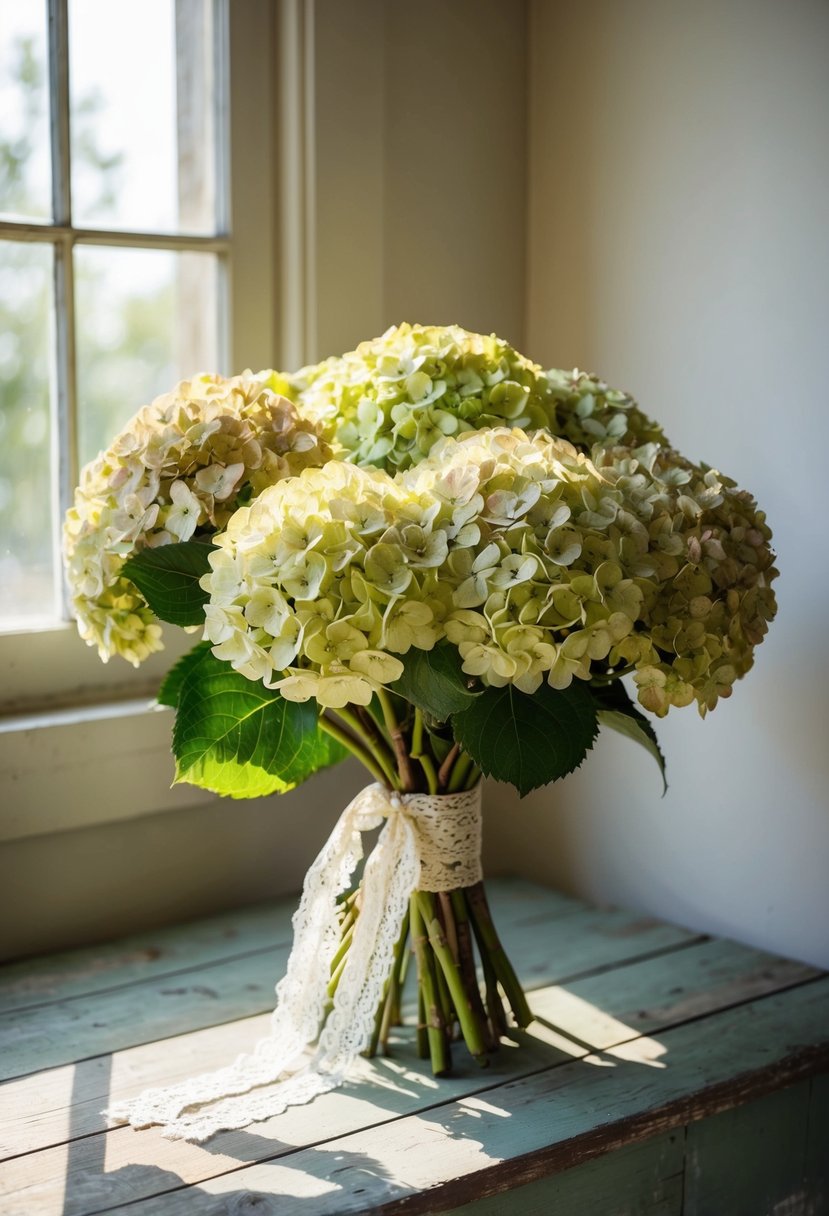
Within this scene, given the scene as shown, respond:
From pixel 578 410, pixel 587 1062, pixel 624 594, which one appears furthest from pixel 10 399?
pixel 587 1062

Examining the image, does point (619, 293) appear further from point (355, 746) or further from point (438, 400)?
point (355, 746)

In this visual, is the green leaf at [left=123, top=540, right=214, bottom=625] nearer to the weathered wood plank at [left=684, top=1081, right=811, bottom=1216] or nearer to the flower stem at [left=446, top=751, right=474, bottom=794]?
the flower stem at [left=446, top=751, right=474, bottom=794]

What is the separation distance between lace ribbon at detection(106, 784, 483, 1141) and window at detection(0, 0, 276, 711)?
456 millimetres

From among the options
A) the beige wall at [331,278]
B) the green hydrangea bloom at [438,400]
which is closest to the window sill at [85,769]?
the beige wall at [331,278]

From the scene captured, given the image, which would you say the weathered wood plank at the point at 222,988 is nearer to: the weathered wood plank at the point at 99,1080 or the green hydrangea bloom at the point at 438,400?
the weathered wood plank at the point at 99,1080

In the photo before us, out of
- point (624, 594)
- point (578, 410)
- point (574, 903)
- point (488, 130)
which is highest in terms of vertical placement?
point (488, 130)

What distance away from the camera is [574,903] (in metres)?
1.60

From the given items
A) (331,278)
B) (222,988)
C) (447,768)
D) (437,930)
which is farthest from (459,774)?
(331,278)

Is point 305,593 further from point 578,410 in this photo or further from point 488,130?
point 488,130

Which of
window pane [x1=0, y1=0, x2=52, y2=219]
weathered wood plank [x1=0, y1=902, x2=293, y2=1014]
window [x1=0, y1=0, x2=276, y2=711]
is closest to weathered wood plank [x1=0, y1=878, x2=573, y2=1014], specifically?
weathered wood plank [x1=0, y1=902, x2=293, y2=1014]

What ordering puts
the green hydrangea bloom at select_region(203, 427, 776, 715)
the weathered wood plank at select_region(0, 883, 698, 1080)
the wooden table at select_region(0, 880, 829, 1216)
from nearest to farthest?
the green hydrangea bloom at select_region(203, 427, 776, 715), the wooden table at select_region(0, 880, 829, 1216), the weathered wood plank at select_region(0, 883, 698, 1080)

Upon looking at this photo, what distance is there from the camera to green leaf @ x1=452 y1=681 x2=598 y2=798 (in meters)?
0.94

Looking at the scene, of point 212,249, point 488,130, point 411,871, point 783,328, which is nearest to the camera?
point 411,871

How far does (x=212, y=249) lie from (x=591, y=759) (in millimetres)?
762
